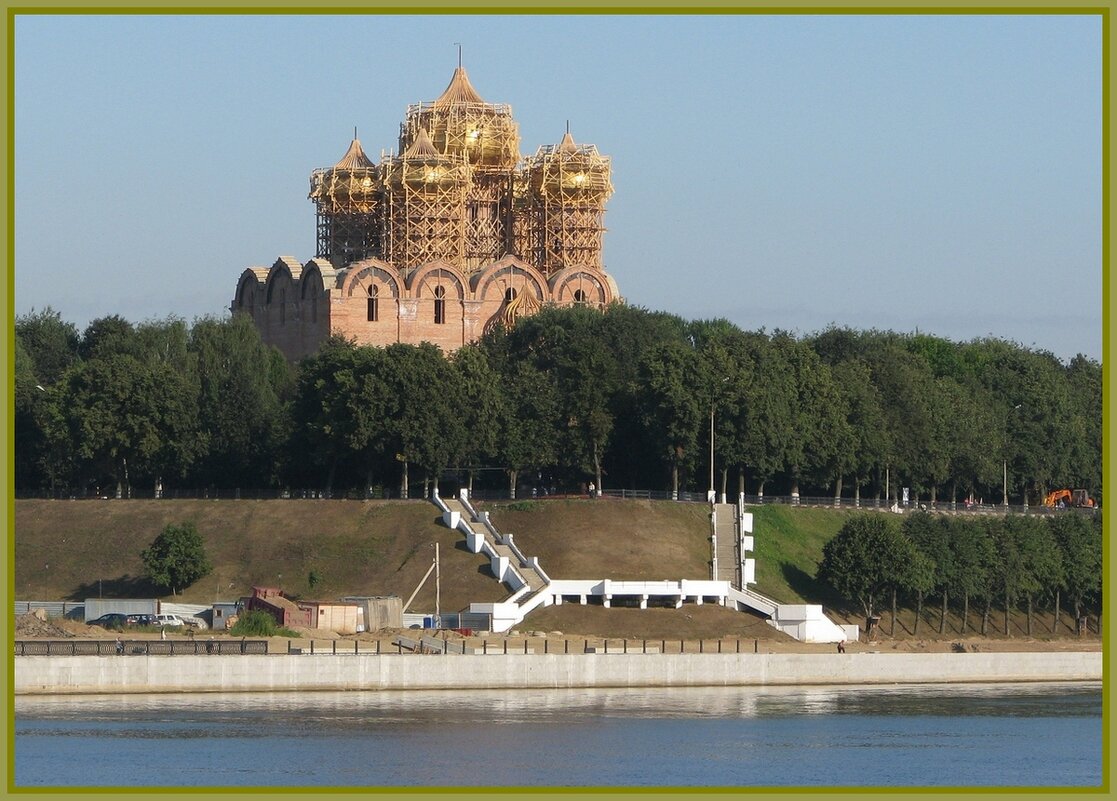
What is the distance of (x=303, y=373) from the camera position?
96938 mm

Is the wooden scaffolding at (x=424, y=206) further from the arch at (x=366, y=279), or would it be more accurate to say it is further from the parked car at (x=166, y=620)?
the parked car at (x=166, y=620)

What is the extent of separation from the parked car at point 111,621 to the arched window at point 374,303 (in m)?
34.7

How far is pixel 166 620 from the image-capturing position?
7581 centimetres

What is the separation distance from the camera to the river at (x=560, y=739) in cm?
5150

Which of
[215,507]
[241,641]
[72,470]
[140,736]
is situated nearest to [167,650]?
[241,641]

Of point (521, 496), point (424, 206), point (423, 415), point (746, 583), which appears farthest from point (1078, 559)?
point (424, 206)

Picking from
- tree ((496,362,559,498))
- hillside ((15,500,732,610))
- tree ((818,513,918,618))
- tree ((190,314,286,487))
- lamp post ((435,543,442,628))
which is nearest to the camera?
lamp post ((435,543,442,628))

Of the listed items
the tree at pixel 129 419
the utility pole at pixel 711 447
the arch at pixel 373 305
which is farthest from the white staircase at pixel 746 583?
the arch at pixel 373 305

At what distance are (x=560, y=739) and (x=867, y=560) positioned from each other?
30.0m

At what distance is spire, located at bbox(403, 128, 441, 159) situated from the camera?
113m

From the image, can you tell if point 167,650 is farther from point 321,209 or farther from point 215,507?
point 321,209

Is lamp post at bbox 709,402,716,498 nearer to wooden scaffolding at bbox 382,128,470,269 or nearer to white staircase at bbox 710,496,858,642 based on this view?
white staircase at bbox 710,496,858,642

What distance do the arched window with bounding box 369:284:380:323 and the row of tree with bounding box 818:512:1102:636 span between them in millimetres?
27695

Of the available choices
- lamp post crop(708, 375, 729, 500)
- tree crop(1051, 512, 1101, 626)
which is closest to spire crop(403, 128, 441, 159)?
lamp post crop(708, 375, 729, 500)
